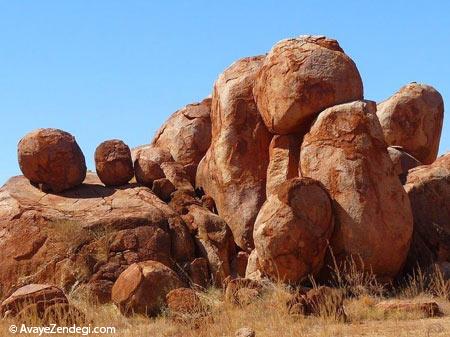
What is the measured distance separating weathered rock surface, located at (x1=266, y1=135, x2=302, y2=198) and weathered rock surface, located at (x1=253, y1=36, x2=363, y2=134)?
0.23 m

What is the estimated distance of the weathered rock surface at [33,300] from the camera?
992cm

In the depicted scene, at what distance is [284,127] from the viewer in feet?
44.6

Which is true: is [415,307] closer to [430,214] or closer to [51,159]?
[430,214]

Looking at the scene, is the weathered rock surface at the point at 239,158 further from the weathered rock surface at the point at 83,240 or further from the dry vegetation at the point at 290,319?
the dry vegetation at the point at 290,319

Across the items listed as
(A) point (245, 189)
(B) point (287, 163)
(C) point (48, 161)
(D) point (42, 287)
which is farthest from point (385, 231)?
(C) point (48, 161)

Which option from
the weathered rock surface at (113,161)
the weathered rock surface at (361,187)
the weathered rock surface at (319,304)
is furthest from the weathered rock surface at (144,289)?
the weathered rock surface at (113,161)

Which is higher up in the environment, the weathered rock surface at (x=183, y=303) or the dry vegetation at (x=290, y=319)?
the weathered rock surface at (x=183, y=303)

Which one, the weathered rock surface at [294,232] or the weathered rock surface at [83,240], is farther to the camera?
the weathered rock surface at [83,240]

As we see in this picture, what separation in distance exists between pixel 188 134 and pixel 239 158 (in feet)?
9.70

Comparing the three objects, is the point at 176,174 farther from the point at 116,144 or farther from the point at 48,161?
the point at 48,161

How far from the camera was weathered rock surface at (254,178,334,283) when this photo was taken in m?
11.7

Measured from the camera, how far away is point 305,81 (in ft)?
42.9

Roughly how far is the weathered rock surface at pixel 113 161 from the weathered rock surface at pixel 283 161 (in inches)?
108

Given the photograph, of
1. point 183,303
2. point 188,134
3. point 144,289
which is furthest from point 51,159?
point 183,303
